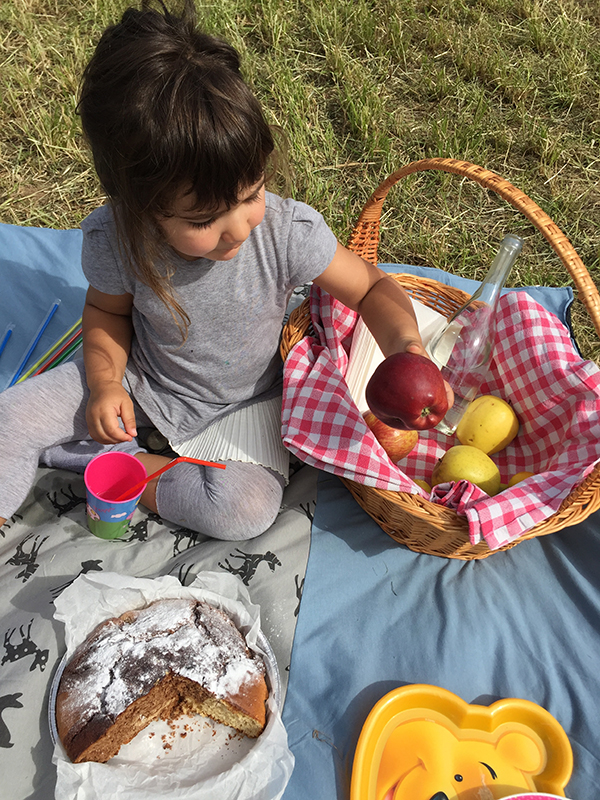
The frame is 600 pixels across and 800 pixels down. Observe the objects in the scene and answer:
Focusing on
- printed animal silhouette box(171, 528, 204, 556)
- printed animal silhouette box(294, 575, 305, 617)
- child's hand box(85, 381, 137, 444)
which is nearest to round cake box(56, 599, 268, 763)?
printed animal silhouette box(294, 575, 305, 617)

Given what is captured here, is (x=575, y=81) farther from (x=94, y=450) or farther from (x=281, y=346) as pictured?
(x=94, y=450)

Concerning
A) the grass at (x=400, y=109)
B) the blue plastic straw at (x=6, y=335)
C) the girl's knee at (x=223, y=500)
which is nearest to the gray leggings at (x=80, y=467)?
the girl's knee at (x=223, y=500)

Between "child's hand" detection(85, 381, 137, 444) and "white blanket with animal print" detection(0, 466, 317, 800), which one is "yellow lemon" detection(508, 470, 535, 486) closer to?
"white blanket with animal print" detection(0, 466, 317, 800)

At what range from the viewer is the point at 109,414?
146cm

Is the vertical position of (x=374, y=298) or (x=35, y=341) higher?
(x=374, y=298)

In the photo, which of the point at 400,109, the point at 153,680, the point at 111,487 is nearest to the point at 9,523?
the point at 111,487

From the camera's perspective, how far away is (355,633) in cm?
144

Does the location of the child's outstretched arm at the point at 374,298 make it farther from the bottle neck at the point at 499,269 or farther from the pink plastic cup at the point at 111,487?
the pink plastic cup at the point at 111,487

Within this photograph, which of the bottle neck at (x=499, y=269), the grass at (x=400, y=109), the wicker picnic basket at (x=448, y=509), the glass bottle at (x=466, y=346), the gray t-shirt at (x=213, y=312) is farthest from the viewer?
the grass at (x=400, y=109)

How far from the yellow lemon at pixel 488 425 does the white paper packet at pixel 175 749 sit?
72cm

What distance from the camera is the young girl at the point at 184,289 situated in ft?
3.57

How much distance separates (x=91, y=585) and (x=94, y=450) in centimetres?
45

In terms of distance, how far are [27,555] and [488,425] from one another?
3.85 feet

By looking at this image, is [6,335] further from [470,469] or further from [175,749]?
[470,469]
